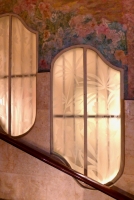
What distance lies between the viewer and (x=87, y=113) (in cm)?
222

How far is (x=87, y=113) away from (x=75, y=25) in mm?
745

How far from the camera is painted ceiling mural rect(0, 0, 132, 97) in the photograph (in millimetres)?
2137

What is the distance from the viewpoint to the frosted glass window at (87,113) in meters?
2.14

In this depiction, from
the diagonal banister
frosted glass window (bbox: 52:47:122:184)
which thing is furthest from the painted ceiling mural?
the diagonal banister

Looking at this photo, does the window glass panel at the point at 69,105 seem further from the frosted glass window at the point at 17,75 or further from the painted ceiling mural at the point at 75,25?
the frosted glass window at the point at 17,75

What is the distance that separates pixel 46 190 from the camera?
2312mm

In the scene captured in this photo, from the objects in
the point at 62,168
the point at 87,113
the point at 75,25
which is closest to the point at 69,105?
the point at 87,113

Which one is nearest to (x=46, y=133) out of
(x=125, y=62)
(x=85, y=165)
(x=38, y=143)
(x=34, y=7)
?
(x=38, y=143)

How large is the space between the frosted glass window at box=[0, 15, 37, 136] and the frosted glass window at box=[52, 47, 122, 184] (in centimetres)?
25

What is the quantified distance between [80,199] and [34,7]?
67.2 inches

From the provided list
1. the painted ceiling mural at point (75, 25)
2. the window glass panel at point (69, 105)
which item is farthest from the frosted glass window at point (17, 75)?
the window glass panel at point (69, 105)

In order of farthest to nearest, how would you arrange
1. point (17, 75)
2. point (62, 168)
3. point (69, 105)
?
point (17, 75)
point (69, 105)
point (62, 168)

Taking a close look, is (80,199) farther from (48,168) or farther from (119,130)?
(119,130)

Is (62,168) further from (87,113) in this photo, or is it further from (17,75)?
(17,75)
